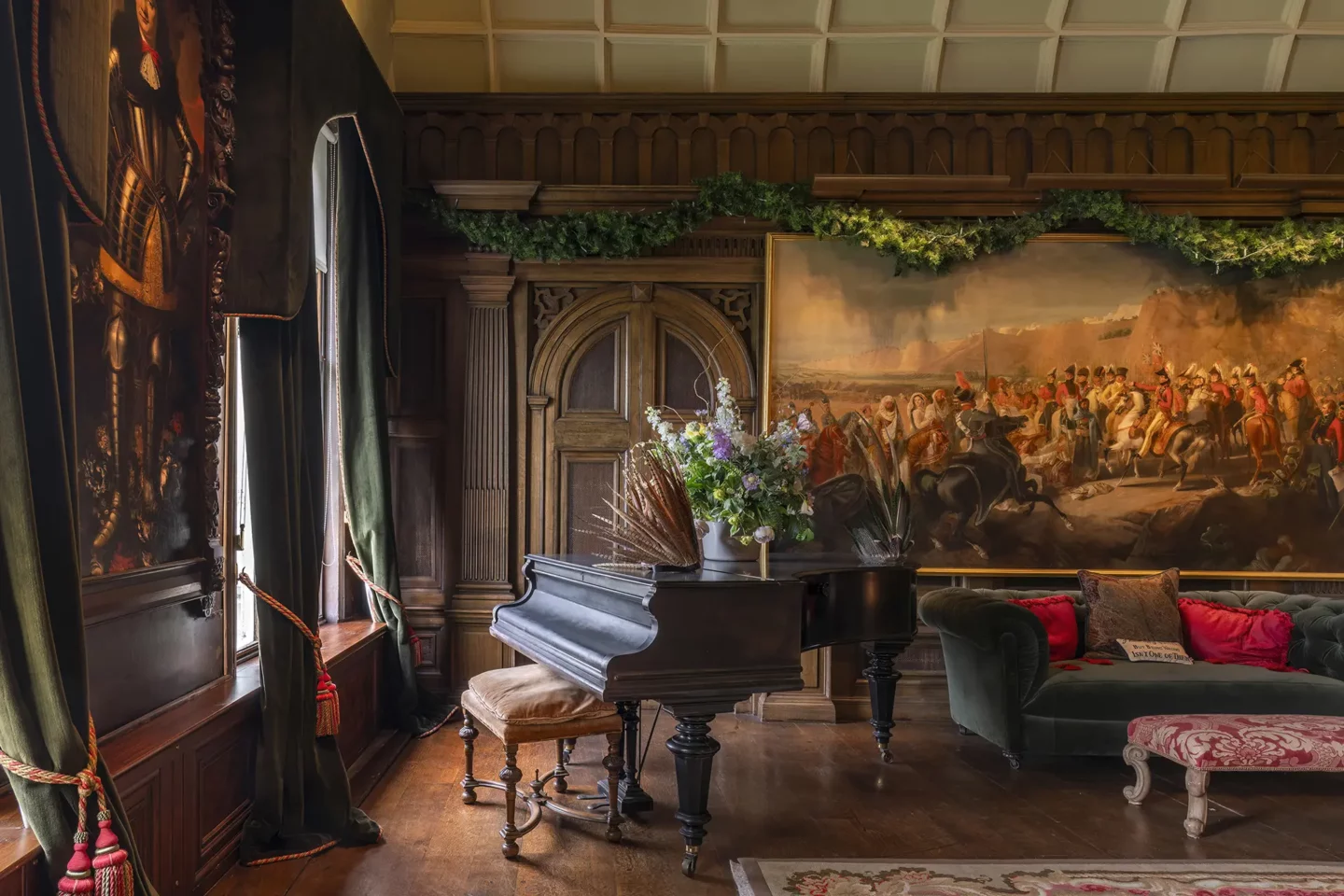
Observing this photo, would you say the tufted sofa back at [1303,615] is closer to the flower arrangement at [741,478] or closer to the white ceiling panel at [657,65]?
the flower arrangement at [741,478]

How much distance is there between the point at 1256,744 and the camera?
13.8 ft

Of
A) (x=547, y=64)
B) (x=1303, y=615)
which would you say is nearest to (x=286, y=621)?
(x=547, y=64)

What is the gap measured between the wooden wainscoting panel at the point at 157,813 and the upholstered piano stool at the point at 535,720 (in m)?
1.11

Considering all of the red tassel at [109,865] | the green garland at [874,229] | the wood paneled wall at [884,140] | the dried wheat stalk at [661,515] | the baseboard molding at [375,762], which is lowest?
the baseboard molding at [375,762]

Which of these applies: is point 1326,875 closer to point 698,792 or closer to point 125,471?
point 698,792

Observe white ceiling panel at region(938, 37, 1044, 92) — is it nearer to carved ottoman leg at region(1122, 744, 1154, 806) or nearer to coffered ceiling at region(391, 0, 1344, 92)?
coffered ceiling at region(391, 0, 1344, 92)

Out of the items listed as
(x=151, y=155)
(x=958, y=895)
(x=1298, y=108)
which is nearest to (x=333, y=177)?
(x=151, y=155)

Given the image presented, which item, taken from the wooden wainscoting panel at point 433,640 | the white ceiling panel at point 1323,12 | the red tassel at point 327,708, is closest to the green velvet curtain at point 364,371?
the wooden wainscoting panel at point 433,640

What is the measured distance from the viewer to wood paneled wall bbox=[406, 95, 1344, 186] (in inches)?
257

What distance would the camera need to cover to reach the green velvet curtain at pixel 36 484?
233 cm

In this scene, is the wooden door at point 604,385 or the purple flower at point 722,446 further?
the wooden door at point 604,385

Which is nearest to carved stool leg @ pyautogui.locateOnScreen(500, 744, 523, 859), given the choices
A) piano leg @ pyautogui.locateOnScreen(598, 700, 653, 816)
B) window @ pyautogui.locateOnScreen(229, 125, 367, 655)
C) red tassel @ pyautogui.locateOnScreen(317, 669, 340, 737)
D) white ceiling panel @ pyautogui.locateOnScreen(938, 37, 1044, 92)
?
piano leg @ pyautogui.locateOnScreen(598, 700, 653, 816)

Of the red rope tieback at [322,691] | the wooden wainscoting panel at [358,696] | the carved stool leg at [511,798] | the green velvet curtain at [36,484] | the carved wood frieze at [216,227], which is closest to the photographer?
the green velvet curtain at [36,484]

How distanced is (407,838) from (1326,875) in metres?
3.44
